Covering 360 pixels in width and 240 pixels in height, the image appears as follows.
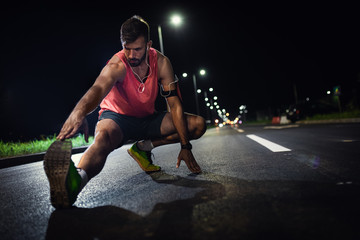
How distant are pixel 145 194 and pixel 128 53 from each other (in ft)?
5.00

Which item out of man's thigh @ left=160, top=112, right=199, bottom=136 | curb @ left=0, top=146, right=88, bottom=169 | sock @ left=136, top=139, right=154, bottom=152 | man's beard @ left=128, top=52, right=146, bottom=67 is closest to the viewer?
man's beard @ left=128, top=52, right=146, bottom=67

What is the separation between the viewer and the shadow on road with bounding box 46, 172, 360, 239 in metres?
1.36

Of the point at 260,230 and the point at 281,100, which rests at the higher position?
the point at 281,100

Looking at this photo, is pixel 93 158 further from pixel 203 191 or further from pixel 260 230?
pixel 260 230

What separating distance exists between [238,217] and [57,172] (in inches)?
50.7

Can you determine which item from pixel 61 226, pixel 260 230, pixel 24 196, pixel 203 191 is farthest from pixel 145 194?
pixel 24 196

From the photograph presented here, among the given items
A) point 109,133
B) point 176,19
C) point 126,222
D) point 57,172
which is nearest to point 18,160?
point 109,133

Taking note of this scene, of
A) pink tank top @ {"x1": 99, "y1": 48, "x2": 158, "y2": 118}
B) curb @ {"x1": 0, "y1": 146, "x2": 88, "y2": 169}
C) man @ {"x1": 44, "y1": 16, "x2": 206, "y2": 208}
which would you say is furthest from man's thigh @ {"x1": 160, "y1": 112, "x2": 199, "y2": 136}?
curb @ {"x1": 0, "y1": 146, "x2": 88, "y2": 169}

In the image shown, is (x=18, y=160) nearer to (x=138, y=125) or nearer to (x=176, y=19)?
(x=138, y=125)

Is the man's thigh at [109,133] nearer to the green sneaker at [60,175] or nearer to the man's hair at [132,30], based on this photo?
the green sneaker at [60,175]

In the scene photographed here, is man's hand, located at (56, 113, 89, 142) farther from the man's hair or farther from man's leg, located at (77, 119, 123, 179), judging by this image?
the man's hair

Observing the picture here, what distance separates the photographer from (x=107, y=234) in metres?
1.50

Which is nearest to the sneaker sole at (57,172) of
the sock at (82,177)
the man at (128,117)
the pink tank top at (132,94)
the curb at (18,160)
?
the man at (128,117)

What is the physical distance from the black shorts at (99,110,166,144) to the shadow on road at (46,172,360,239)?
49.2 inches
